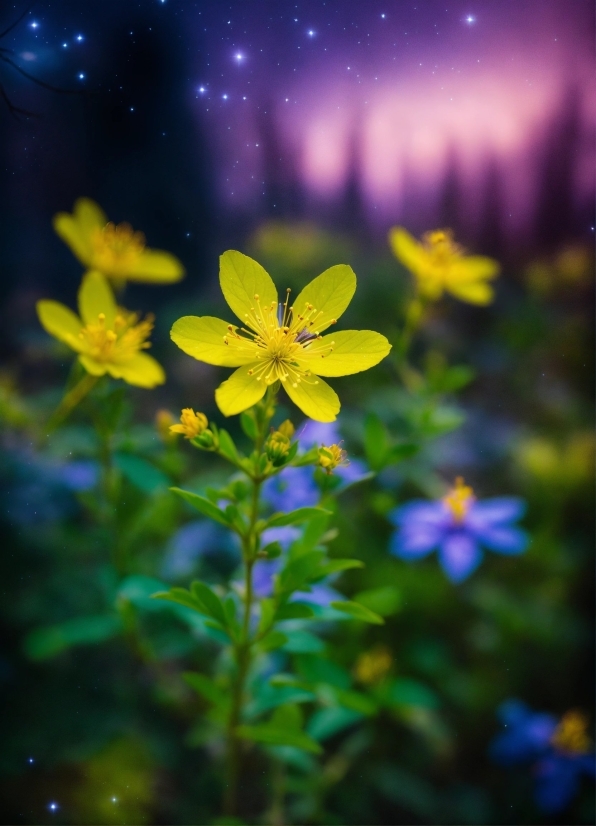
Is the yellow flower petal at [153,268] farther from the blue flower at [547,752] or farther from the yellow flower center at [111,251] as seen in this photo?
the blue flower at [547,752]

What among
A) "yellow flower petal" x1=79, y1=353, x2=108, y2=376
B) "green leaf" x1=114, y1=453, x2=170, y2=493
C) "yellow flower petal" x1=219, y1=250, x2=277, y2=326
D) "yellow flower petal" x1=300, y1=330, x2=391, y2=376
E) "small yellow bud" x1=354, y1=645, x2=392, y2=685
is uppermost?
"yellow flower petal" x1=219, y1=250, x2=277, y2=326

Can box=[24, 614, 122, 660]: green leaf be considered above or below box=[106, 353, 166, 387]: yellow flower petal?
below

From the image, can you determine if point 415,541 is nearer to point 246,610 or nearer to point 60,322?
point 246,610

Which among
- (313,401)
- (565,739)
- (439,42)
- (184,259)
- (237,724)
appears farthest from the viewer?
(184,259)

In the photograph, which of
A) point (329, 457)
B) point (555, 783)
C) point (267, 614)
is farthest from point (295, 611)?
point (555, 783)

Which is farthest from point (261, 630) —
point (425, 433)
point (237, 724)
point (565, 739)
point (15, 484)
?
point (565, 739)

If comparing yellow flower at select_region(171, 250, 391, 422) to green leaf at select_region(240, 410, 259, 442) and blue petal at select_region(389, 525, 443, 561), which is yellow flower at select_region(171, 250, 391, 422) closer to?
green leaf at select_region(240, 410, 259, 442)

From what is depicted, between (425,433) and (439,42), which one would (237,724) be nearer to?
(425,433)

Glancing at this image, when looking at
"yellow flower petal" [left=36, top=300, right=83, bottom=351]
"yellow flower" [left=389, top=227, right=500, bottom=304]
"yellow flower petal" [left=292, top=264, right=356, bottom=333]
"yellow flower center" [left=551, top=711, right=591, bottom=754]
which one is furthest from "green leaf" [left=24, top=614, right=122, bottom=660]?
"yellow flower center" [left=551, top=711, right=591, bottom=754]
